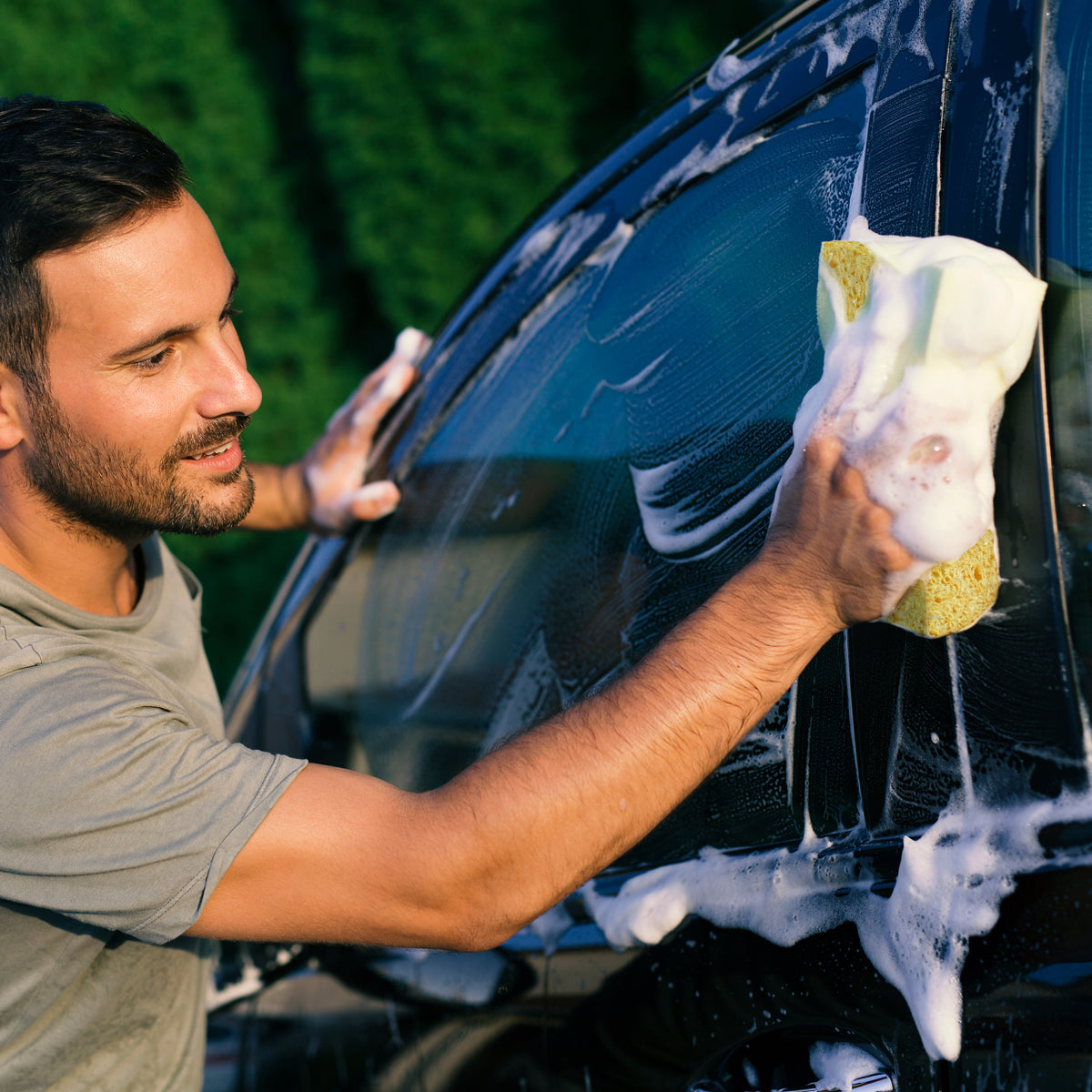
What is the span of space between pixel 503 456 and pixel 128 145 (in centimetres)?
70

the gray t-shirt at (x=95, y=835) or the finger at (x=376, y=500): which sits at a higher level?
the finger at (x=376, y=500)

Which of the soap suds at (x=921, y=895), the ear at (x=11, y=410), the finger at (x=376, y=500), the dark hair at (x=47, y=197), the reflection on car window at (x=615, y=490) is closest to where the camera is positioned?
the soap suds at (x=921, y=895)

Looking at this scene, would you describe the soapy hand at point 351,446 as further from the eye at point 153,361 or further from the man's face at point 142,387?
the eye at point 153,361

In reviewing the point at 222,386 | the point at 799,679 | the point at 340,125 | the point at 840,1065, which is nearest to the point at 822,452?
the point at 799,679

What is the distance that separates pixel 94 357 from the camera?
4.90 feet

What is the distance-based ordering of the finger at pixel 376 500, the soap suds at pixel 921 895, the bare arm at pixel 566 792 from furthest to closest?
1. the finger at pixel 376 500
2. the bare arm at pixel 566 792
3. the soap suds at pixel 921 895

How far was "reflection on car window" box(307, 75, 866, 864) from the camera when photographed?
124 cm

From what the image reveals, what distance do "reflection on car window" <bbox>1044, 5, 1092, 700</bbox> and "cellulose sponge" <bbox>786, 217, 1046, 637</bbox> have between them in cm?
4

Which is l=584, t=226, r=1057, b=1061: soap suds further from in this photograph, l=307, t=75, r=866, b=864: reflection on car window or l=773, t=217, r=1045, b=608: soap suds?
l=307, t=75, r=866, b=864: reflection on car window

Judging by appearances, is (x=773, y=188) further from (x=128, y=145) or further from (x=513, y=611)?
(x=128, y=145)

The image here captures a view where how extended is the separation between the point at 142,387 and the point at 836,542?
98cm

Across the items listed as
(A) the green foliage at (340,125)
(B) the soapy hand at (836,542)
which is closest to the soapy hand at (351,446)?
(B) the soapy hand at (836,542)

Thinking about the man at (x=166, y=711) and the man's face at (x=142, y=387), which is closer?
the man at (x=166, y=711)

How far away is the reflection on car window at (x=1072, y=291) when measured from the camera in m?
0.99
